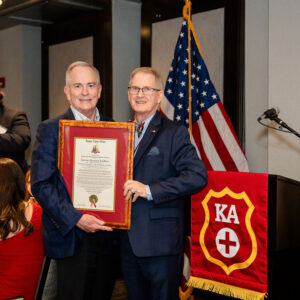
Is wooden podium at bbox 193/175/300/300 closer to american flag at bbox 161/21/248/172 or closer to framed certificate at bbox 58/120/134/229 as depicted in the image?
framed certificate at bbox 58/120/134/229

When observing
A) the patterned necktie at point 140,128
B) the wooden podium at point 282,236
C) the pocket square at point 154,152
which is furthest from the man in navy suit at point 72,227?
the wooden podium at point 282,236

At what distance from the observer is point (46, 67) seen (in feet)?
18.5

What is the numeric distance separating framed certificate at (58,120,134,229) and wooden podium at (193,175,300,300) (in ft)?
2.08

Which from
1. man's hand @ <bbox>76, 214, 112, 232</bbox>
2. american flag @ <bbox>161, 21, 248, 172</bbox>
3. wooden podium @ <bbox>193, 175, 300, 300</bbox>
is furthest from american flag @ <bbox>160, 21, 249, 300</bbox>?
man's hand @ <bbox>76, 214, 112, 232</bbox>

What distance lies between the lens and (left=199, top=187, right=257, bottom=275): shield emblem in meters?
2.09

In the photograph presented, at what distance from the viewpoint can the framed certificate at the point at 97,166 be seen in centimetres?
197

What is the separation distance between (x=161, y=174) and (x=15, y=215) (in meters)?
0.70

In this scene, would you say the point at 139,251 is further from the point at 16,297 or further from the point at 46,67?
the point at 46,67

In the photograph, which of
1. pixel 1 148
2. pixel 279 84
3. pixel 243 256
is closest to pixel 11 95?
pixel 1 148

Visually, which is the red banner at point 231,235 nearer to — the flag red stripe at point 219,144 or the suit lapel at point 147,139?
the suit lapel at point 147,139

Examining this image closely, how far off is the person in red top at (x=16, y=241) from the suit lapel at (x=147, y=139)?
0.59 metres

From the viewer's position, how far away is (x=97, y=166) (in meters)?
2.00

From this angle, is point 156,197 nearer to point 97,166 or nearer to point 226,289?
point 97,166

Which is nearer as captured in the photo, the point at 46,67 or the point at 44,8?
the point at 44,8
